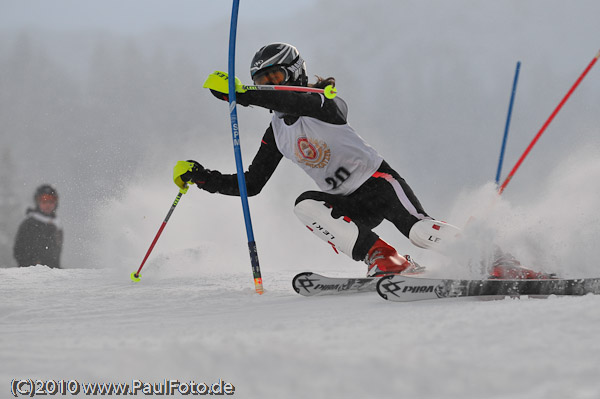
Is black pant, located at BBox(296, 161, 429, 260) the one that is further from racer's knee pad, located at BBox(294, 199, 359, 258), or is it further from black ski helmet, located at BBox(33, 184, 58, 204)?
black ski helmet, located at BBox(33, 184, 58, 204)

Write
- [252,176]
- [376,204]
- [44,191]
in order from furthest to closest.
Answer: [44,191] → [252,176] → [376,204]

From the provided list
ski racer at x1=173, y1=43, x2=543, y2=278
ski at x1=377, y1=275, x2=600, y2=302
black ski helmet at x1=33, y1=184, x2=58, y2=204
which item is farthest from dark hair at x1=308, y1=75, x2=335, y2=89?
black ski helmet at x1=33, y1=184, x2=58, y2=204

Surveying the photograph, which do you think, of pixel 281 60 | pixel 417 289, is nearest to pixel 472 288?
pixel 417 289

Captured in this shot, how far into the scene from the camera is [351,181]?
2.82 metres

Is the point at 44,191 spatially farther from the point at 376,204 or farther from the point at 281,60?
the point at 376,204

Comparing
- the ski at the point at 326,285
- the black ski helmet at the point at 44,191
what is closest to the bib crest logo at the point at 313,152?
the ski at the point at 326,285

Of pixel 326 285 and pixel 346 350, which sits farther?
pixel 326 285

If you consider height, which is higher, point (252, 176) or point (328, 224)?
point (252, 176)

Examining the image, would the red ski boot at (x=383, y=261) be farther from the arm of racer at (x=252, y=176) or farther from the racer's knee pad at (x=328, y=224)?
A: the arm of racer at (x=252, y=176)

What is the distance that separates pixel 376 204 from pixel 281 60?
978 millimetres

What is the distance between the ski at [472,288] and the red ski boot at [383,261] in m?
0.50

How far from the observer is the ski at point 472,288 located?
1749mm

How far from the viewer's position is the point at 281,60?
9.15 ft

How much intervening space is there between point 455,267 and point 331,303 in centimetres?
56
